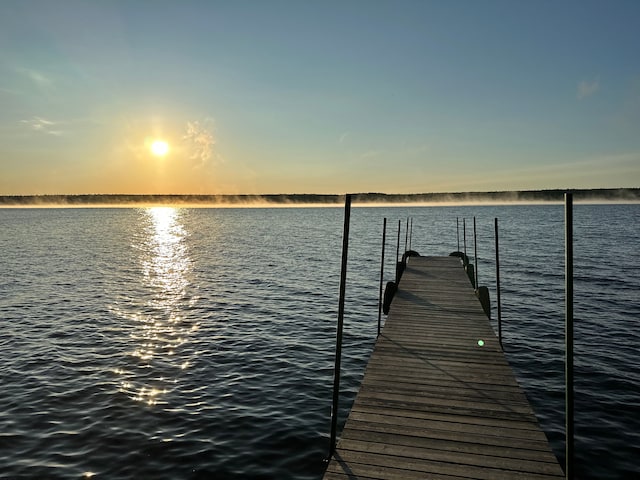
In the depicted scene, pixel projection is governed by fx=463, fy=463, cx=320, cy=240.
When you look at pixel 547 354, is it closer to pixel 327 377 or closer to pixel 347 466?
pixel 327 377

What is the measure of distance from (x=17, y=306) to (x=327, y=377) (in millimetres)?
18094

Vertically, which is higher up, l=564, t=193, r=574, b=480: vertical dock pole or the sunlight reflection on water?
l=564, t=193, r=574, b=480: vertical dock pole

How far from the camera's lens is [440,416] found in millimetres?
7770

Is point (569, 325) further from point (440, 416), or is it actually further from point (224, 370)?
point (224, 370)

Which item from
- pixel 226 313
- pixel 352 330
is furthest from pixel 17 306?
pixel 352 330

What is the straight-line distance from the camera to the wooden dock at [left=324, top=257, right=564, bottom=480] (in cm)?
625

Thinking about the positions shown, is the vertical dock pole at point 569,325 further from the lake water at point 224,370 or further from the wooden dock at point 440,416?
the lake water at point 224,370

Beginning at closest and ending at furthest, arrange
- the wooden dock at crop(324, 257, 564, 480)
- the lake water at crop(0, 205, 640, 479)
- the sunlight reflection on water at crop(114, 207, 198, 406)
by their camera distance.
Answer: the wooden dock at crop(324, 257, 564, 480) < the lake water at crop(0, 205, 640, 479) < the sunlight reflection on water at crop(114, 207, 198, 406)

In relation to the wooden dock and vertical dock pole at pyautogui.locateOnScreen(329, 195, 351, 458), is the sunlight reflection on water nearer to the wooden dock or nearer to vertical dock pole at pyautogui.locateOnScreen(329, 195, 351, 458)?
vertical dock pole at pyautogui.locateOnScreen(329, 195, 351, 458)

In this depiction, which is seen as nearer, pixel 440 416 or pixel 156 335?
pixel 440 416

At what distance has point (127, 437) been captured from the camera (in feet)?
33.5

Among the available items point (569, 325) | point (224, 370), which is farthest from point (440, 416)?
point (224, 370)

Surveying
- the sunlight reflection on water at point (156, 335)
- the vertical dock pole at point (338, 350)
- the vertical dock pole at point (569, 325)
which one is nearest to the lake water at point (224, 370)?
the sunlight reflection on water at point (156, 335)

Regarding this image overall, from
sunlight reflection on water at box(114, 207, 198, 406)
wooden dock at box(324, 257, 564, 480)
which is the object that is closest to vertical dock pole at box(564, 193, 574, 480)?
wooden dock at box(324, 257, 564, 480)
